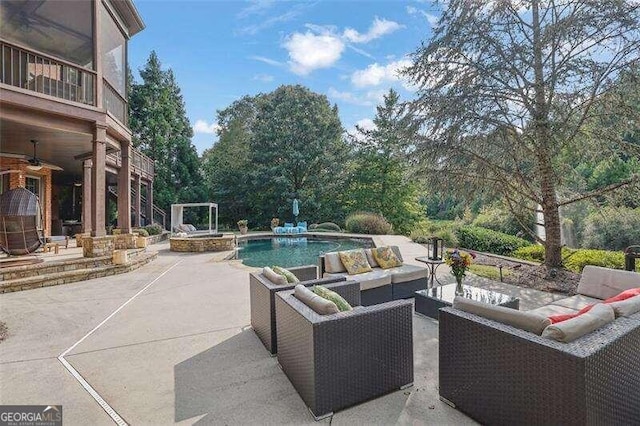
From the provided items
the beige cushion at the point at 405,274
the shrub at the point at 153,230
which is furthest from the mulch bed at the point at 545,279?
the shrub at the point at 153,230

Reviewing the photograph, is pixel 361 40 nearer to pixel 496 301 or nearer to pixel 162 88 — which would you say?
pixel 496 301

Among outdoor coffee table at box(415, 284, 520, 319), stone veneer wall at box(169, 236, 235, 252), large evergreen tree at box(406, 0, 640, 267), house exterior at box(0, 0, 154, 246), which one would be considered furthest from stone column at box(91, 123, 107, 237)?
large evergreen tree at box(406, 0, 640, 267)

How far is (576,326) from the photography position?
1985mm

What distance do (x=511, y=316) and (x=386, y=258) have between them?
143 inches

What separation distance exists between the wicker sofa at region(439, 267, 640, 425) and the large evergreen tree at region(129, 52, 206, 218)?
73.2ft

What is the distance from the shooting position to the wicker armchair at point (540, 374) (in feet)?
5.92

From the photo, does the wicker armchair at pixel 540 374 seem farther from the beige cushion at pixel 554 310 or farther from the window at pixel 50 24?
the window at pixel 50 24

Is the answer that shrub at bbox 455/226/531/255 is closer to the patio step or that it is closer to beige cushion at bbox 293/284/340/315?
beige cushion at bbox 293/284/340/315

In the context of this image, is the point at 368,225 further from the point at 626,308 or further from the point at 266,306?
the point at 626,308

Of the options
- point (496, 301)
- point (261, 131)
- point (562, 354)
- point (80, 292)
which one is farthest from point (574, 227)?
point (261, 131)

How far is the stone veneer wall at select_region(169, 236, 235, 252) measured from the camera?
38.3 ft

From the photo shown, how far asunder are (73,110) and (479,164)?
9.49m

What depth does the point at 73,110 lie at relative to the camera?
7.18m

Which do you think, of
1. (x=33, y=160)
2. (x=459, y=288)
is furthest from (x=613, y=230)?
(x=33, y=160)
